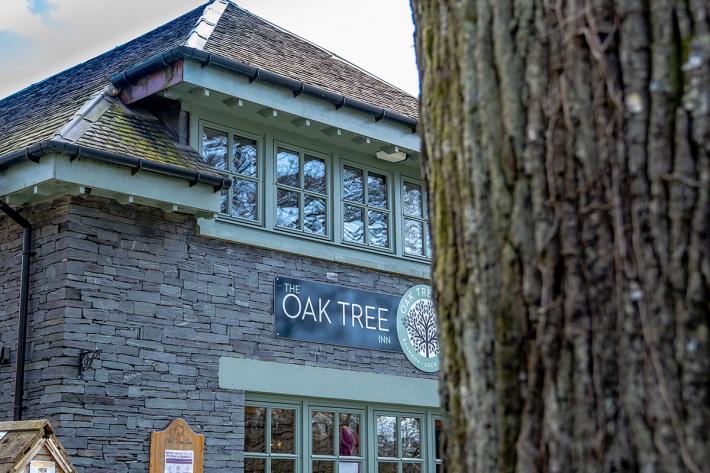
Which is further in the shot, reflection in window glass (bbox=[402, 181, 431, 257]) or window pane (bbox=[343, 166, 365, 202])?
reflection in window glass (bbox=[402, 181, 431, 257])

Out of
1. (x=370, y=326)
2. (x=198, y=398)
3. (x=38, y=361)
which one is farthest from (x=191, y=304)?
(x=370, y=326)

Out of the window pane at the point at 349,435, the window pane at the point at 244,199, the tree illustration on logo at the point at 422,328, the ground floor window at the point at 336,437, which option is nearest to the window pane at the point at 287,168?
the window pane at the point at 244,199

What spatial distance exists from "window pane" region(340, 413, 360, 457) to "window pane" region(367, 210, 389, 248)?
213cm

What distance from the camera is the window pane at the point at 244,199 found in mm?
11539

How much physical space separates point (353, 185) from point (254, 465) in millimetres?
3641

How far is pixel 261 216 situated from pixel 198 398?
2191mm

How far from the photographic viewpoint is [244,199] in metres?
11.6

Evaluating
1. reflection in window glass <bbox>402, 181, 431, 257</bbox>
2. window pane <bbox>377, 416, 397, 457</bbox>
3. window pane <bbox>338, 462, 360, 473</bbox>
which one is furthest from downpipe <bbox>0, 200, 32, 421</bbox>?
reflection in window glass <bbox>402, 181, 431, 257</bbox>

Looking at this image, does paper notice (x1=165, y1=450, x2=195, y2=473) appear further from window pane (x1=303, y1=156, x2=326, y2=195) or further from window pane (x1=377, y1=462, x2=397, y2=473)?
window pane (x1=303, y1=156, x2=326, y2=195)

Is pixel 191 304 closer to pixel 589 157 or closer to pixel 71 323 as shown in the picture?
pixel 71 323

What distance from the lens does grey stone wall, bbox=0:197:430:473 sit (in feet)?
32.2

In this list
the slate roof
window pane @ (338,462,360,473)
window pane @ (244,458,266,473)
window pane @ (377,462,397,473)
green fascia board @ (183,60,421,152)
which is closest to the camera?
the slate roof

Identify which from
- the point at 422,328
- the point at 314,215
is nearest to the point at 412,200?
the point at 422,328

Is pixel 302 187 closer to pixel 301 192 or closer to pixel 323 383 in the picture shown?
pixel 301 192
